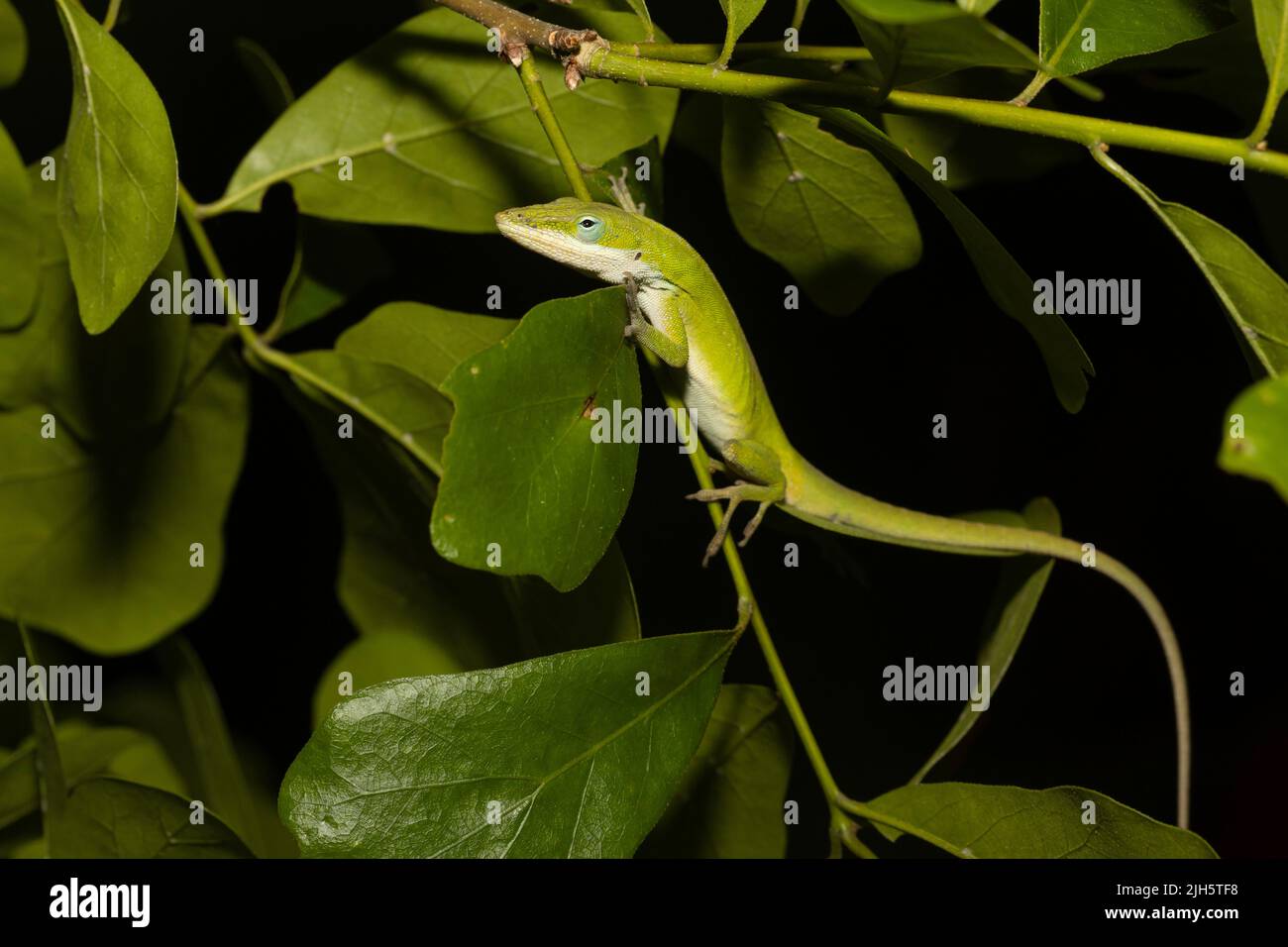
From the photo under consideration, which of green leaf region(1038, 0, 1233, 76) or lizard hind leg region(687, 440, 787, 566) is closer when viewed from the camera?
green leaf region(1038, 0, 1233, 76)

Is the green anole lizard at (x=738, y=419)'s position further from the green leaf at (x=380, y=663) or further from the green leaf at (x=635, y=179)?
the green leaf at (x=380, y=663)

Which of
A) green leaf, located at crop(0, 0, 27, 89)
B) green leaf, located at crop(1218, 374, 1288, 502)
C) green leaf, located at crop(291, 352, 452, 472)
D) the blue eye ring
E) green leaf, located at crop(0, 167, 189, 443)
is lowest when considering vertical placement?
green leaf, located at crop(1218, 374, 1288, 502)

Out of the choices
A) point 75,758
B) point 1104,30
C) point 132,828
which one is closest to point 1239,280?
point 1104,30

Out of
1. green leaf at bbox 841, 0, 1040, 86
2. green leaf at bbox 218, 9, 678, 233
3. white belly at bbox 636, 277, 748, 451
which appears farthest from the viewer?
white belly at bbox 636, 277, 748, 451

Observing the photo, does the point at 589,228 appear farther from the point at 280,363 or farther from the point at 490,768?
the point at 490,768

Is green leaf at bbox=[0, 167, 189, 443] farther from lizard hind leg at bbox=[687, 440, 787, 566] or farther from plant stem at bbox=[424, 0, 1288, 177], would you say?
lizard hind leg at bbox=[687, 440, 787, 566]

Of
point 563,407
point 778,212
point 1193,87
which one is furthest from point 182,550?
point 1193,87

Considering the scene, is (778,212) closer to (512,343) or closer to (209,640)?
(512,343)

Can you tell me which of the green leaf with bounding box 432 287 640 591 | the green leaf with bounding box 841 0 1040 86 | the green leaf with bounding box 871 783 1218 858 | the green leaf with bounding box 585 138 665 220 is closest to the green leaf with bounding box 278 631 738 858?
the green leaf with bounding box 432 287 640 591
